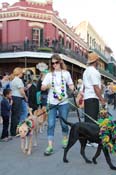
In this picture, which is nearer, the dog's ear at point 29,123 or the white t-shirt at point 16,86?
the dog's ear at point 29,123

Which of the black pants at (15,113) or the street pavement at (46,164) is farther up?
the black pants at (15,113)

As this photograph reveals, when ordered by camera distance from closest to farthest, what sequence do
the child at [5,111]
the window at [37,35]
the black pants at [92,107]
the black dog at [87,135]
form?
the black dog at [87,135] → the black pants at [92,107] → the child at [5,111] → the window at [37,35]

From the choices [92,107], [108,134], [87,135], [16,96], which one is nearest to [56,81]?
[92,107]

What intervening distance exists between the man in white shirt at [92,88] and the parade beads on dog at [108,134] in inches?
51.7

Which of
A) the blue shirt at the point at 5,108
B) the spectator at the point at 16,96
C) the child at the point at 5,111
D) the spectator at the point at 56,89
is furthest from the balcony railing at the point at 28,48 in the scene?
the spectator at the point at 56,89

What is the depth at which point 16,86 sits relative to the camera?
984cm

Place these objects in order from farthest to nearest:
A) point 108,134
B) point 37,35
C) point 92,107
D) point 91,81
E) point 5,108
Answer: point 37,35 → point 5,108 → point 92,107 → point 91,81 → point 108,134

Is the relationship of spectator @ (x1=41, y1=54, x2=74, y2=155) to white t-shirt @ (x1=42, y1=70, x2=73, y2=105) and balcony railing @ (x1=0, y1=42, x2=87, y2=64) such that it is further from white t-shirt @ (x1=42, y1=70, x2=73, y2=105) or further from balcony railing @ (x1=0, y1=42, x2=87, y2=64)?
balcony railing @ (x1=0, y1=42, x2=87, y2=64)

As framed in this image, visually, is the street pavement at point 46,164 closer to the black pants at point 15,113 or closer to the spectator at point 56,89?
the spectator at point 56,89

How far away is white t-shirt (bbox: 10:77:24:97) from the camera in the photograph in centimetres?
979

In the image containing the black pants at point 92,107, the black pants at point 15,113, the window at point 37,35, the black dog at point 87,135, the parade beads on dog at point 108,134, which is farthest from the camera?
the window at point 37,35

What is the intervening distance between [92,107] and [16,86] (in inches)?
101

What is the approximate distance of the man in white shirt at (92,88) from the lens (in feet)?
25.3

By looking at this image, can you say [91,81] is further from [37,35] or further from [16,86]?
[37,35]
